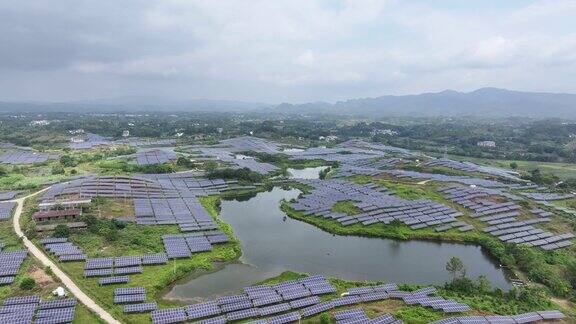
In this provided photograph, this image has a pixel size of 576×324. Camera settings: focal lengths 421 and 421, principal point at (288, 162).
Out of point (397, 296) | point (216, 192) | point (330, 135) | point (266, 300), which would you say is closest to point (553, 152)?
point (330, 135)

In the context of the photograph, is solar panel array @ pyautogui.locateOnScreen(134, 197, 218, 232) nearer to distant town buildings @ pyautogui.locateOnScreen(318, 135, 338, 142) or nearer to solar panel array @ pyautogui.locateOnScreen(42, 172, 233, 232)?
solar panel array @ pyautogui.locateOnScreen(42, 172, 233, 232)

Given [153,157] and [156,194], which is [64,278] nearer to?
[156,194]

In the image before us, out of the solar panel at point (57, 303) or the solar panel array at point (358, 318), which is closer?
the solar panel at point (57, 303)

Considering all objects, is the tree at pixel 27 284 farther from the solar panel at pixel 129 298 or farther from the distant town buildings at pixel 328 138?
the distant town buildings at pixel 328 138

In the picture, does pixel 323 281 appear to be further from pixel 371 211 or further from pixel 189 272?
pixel 371 211

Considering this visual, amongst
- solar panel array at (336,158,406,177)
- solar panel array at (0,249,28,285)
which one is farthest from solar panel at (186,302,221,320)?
solar panel array at (336,158,406,177)

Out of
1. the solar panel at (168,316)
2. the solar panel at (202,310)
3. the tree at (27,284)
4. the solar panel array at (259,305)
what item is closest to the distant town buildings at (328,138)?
the solar panel array at (259,305)
